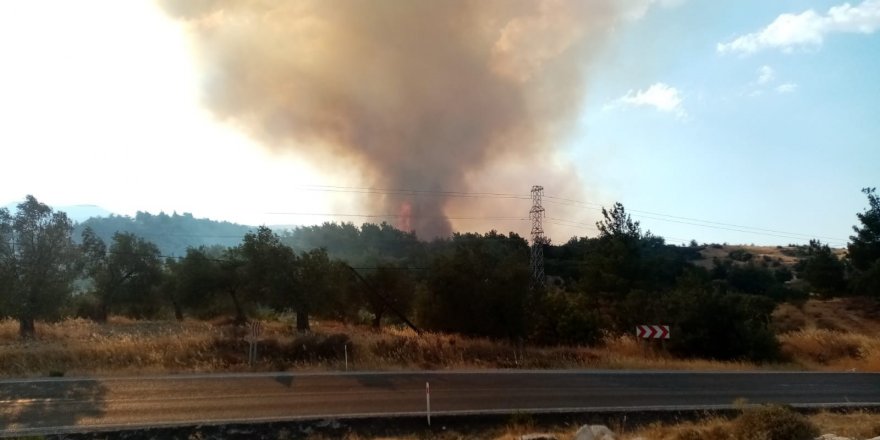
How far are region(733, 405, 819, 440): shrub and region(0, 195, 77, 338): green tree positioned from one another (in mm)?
35308

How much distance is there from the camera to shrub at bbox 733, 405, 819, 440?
34.2 feet

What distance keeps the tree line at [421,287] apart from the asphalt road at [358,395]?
39.6ft

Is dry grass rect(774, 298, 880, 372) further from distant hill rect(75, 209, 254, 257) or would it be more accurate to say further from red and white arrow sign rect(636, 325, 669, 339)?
distant hill rect(75, 209, 254, 257)

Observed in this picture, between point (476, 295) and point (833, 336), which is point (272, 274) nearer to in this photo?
point (476, 295)

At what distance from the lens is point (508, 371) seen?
22141 mm

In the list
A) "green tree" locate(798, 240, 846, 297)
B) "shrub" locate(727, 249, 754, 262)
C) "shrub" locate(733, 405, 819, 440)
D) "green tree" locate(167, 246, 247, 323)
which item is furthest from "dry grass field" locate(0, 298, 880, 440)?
"shrub" locate(727, 249, 754, 262)

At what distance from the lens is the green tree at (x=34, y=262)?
34375 mm

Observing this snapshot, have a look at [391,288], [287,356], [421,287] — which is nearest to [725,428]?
[287,356]

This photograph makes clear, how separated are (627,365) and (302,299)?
24.6 meters

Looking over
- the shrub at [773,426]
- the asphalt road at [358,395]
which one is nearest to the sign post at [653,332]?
the asphalt road at [358,395]

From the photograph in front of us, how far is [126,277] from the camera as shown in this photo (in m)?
54.2

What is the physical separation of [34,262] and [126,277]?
19.5 meters

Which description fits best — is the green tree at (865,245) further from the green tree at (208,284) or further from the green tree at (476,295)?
the green tree at (208,284)

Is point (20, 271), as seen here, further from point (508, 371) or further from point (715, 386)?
point (715, 386)
